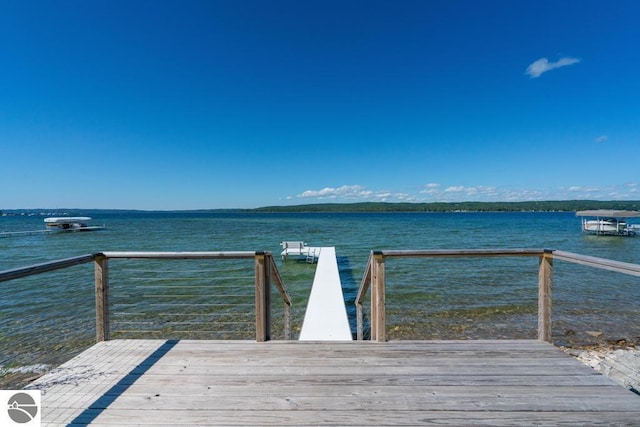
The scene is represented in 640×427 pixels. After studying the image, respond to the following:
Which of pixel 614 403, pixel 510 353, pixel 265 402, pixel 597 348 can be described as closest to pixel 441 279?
pixel 597 348

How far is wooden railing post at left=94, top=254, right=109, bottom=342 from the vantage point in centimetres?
317

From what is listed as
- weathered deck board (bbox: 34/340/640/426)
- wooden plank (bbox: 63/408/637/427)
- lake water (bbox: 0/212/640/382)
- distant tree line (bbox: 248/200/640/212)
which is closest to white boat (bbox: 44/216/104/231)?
lake water (bbox: 0/212/640/382)

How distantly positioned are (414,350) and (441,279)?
7.17 metres

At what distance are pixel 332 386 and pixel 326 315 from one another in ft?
8.23

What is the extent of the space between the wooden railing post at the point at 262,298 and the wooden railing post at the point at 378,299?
1.13 m

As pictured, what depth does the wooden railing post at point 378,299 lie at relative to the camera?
313cm

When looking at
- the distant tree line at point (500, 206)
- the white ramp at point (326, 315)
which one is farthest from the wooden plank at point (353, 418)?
the distant tree line at point (500, 206)

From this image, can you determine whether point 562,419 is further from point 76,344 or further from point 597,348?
point 76,344

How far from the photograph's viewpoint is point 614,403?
2.08 meters

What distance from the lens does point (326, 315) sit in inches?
189

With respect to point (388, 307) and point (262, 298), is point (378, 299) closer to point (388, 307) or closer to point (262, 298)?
point (262, 298)

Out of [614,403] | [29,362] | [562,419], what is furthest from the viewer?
[29,362]

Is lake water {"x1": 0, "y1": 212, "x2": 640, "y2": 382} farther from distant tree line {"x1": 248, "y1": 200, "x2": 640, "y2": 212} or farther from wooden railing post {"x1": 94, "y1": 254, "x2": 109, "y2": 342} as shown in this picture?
distant tree line {"x1": 248, "y1": 200, "x2": 640, "y2": 212}

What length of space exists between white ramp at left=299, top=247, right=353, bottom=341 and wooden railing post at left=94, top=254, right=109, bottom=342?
2.21 m
